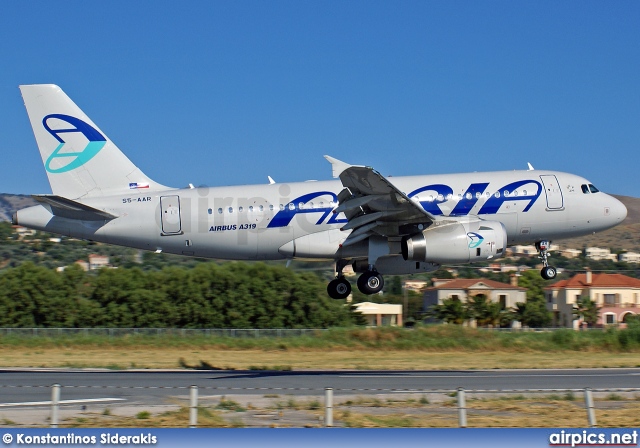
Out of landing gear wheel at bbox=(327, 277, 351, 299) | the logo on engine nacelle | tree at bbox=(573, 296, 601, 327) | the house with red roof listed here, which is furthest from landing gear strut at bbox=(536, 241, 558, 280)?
the house with red roof

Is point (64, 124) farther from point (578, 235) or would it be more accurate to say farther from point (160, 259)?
point (160, 259)

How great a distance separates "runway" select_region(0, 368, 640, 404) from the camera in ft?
88.9

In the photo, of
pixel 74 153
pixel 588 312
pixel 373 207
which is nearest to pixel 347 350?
pixel 373 207

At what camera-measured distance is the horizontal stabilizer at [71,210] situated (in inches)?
1296

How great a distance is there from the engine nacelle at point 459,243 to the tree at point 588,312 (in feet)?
231

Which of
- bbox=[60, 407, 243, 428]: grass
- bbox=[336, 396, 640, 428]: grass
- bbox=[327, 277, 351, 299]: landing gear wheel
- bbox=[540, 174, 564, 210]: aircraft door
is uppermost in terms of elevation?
bbox=[540, 174, 564, 210]: aircraft door

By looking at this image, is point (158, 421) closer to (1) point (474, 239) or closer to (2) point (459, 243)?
(2) point (459, 243)

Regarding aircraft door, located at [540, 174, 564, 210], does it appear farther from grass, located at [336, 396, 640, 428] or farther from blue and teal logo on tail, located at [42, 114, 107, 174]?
blue and teal logo on tail, located at [42, 114, 107, 174]

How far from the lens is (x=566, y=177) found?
118 feet

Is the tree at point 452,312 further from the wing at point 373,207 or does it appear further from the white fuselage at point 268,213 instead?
the wing at point 373,207

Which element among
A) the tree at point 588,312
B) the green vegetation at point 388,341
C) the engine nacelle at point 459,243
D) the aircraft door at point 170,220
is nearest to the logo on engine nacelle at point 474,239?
the engine nacelle at point 459,243

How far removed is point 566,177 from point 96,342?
3154 centimetres

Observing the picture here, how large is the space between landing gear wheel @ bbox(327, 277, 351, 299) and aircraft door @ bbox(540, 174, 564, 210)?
874 cm

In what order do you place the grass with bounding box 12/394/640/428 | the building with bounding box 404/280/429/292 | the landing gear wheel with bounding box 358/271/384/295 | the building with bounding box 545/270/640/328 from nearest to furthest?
the grass with bounding box 12/394/640/428 → the landing gear wheel with bounding box 358/271/384/295 → the building with bounding box 545/270/640/328 → the building with bounding box 404/280/429/292
